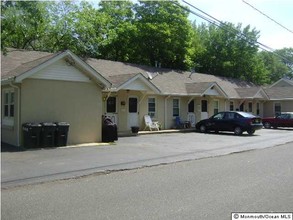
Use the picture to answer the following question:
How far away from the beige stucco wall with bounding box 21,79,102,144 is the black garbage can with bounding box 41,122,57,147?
67cm

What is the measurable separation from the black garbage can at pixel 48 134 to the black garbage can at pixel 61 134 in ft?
0.53

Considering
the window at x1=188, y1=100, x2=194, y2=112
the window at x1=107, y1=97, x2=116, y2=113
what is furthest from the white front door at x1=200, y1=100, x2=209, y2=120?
the window at x1=107, y1=97, x2=116, y2=113

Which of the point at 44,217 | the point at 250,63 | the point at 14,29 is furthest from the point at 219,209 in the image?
the point at 250,63

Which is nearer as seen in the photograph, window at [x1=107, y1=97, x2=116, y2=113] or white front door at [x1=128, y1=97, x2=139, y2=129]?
window at [x1=107, y1=97, x2=116, y2=113]

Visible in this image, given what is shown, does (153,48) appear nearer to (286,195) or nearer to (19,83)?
(19,83)

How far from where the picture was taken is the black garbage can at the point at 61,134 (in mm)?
16750

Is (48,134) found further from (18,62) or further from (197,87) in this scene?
(197,87)

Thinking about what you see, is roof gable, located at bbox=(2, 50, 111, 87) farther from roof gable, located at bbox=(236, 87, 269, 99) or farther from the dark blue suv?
roof gable, located at bbox=(236, 87, 269, 99)

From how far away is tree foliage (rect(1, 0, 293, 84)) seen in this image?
37031mm

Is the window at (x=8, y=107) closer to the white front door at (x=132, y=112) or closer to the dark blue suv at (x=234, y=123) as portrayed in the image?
the white front door at (x=132, y=112)

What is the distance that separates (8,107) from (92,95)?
3.85 metres

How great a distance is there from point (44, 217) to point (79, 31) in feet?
107

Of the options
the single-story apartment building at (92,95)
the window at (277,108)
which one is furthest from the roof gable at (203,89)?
the window at (277,108)

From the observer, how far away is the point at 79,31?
122 feet
